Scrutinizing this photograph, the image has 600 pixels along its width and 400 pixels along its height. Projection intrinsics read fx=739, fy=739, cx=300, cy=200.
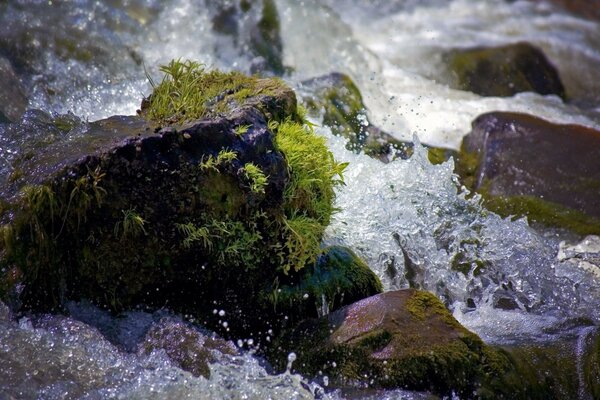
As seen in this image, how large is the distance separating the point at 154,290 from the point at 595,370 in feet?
7.96

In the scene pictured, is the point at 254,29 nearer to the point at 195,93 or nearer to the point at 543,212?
the point at 543,212

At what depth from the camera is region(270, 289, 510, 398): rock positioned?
12.0ft

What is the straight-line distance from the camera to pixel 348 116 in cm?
657

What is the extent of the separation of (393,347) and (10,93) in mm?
4105

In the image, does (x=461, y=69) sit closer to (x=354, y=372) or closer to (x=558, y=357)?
(x=558, y=357)

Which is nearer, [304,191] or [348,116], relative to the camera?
[304,191]

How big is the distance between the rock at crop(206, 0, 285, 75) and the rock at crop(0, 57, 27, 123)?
258cm

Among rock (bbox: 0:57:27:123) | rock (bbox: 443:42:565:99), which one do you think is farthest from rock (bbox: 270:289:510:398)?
rock (bbox: 443:42:565:99)

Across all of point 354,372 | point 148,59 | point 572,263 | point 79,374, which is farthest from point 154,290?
point 148,59

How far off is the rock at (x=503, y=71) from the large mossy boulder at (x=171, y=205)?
16.4ft

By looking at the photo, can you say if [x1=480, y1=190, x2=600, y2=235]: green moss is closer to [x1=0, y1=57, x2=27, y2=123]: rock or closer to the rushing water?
the rushing water

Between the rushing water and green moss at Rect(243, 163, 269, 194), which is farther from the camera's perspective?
green moss at Rect(243, 163, 269, 194)

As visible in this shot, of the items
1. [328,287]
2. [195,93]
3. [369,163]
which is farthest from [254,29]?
[328,287]

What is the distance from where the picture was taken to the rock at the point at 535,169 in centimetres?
598
